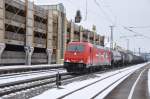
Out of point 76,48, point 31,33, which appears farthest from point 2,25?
point 76,48

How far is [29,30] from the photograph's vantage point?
6838 cm

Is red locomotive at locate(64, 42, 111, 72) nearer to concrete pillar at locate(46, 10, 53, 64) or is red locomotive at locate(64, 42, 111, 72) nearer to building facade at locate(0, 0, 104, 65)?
building facade at locate(0, 0, 104, 65)

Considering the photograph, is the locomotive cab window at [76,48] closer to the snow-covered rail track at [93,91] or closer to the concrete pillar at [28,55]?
the snow-covered rail track at [93,91]

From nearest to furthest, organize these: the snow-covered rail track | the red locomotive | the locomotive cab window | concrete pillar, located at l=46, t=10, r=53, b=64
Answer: the snow-covered rail track → the red locomotive → the locomotive cab window → concrete pillar, located at l=46, t=10, r=53, b=64

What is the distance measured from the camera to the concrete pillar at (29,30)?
218 ft

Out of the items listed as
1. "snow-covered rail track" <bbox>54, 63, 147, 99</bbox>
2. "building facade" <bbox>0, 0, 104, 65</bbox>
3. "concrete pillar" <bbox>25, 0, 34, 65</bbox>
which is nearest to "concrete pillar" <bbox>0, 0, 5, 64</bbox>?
"building facade" <bbox>0, 0, 104, 65</bbox>

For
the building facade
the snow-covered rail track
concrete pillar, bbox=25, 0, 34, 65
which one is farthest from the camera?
concrete pillar, bbox=25, 0, 34, 65

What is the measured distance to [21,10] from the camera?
66812 millimetres

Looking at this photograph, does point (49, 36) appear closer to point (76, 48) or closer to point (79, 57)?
point (76, 48)

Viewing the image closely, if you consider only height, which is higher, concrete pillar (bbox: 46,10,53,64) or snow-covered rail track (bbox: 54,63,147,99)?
concrete pillar (bbox: 46,10,53,64)

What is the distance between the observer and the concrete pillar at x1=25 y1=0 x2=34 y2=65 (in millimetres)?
66562

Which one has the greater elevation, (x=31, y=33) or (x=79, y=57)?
(x=31, y=33)

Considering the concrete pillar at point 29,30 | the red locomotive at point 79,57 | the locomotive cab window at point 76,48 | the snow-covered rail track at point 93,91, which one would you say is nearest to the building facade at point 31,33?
the concrete pillar at point 29,30

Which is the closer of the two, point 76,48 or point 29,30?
point 76,48
